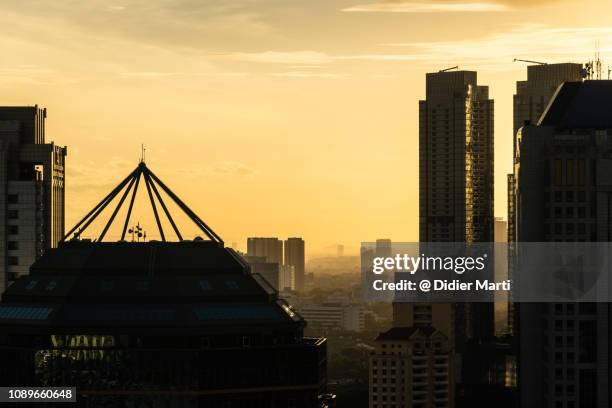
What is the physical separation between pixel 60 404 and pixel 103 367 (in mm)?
5343

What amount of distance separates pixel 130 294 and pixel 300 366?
19.1 m

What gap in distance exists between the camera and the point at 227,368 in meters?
192

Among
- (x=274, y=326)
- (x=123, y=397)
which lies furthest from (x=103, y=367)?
(x=274, y=326)

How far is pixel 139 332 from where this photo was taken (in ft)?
634

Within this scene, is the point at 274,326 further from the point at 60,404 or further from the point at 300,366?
the point at 60,404

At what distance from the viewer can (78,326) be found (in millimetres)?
194625

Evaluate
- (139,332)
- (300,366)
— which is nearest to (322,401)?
(300,366)

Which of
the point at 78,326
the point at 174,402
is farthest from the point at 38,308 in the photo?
the point at 174,402

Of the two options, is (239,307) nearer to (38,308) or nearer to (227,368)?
(227,368)

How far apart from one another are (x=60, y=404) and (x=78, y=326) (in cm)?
800

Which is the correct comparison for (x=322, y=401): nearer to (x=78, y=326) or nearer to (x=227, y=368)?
(x=227, y=368)

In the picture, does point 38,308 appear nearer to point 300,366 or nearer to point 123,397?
point 123,397

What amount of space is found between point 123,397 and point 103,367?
3.61 metres

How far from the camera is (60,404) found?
628ft
